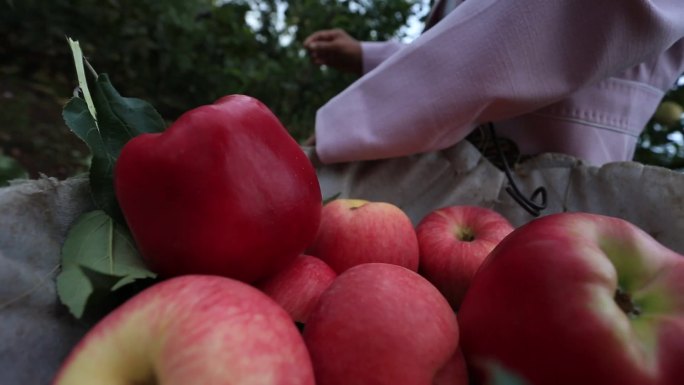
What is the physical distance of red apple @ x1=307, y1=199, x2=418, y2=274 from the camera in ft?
1.89

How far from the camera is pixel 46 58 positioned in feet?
8.89

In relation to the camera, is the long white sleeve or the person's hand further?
the person's hand

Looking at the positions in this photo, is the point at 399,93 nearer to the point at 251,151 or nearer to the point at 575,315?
the point at 251,151

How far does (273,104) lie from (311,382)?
1.86m

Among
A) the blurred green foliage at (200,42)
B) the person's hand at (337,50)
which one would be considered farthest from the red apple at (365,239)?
the blurred green foliage at (200,42)

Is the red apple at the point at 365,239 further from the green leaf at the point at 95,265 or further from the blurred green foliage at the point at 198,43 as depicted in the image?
the blurred green foliage at the point at 198,43

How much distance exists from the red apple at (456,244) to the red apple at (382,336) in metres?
0.18

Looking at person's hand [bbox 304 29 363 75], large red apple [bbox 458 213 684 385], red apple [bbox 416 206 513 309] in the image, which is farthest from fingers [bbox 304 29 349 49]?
large red apple [bbox 458 213 684 385]

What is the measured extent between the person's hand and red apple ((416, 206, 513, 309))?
0.58 meters

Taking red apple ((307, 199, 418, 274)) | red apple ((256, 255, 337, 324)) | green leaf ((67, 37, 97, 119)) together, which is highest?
green leaf ((67, 37, 97, 119))

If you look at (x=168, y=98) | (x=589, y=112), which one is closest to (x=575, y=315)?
(x=589, y=112)

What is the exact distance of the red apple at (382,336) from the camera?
37 centimetres

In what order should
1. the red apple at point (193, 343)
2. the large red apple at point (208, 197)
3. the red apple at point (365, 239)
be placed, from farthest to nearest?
the red apple at point (365, 239) → the large red apple at point (208, 197) → the red apple at point (193, 343)

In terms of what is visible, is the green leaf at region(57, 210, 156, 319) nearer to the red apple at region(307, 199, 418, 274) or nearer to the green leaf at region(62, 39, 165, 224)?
the green leaf at region(62, 39, 165, 224)
